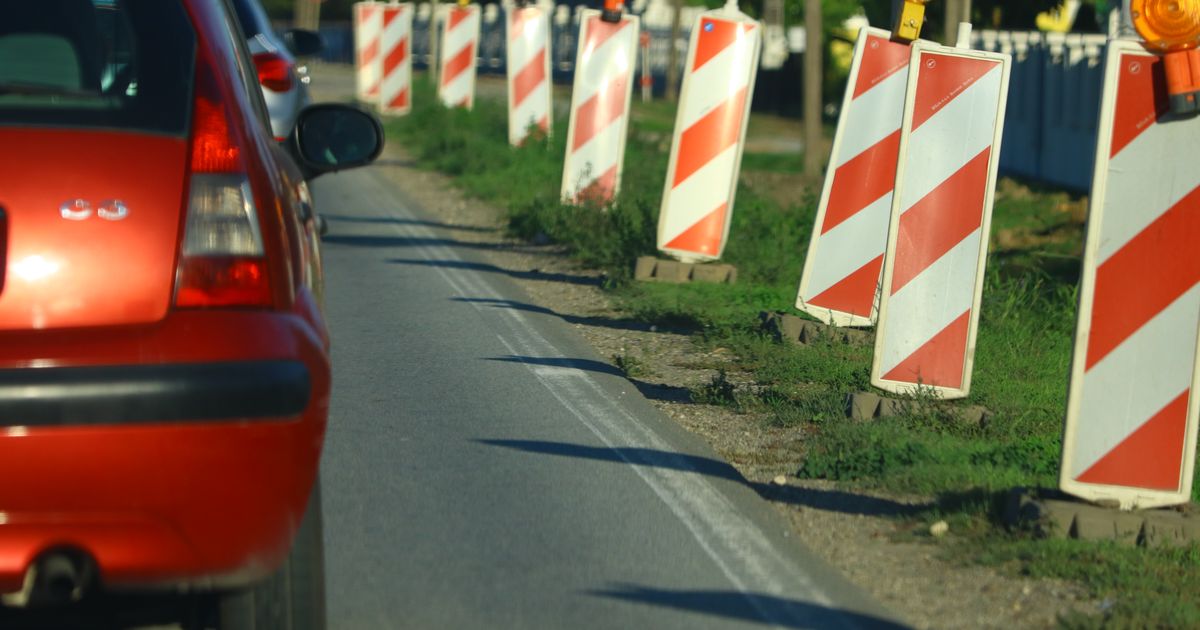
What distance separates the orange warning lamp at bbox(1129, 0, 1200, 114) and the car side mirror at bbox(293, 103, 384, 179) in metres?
2.16

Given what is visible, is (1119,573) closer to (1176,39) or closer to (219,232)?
(1176,39)

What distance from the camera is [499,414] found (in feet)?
22.2

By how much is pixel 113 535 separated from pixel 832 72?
3334cm

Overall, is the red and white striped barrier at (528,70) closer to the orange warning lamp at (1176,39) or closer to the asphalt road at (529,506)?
the asphalt road at (529,506)

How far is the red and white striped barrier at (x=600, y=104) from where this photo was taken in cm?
1249

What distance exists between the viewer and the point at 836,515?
17.7 ft

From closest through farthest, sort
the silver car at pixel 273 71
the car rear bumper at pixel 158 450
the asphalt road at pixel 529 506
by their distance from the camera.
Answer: the car rear bumper at pixel 158 450 < the asphalt road at pixel 529 506 < the silver car at pixel 273 71

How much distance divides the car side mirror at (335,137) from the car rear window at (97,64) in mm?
739

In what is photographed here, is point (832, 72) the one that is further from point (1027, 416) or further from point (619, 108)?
point (1027, 416)

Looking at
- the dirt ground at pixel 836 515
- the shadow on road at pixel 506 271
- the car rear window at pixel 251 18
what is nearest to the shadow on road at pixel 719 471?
the dirt ground at pixel 836 515

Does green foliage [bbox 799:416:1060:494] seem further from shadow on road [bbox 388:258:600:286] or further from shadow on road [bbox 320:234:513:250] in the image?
Result: shadow on road [bbox 320:234:513:250]

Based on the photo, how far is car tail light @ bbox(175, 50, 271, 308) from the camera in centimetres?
335

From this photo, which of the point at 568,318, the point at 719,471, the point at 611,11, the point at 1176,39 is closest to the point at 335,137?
the point at 719,471

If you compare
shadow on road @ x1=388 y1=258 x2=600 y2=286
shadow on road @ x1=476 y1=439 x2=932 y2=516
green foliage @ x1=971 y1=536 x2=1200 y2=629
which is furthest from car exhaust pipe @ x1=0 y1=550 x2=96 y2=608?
shadow on road @ x1=388 y1=258 x2=600 y2=286
